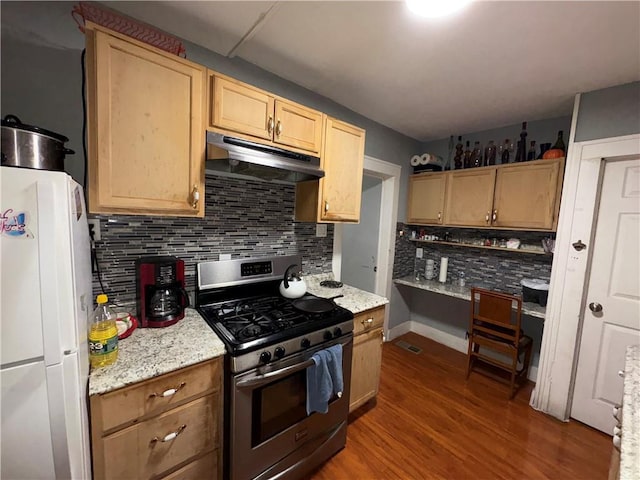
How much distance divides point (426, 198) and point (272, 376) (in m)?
2.52

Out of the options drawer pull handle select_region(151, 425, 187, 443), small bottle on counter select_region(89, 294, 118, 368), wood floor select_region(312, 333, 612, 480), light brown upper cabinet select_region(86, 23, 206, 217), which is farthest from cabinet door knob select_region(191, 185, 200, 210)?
wood floor select_region(312, 333, 612, 480)

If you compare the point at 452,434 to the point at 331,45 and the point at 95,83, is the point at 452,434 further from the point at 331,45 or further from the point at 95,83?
the point at 95,83

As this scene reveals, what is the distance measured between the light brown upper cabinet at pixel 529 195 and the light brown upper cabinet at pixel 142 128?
2.55 m

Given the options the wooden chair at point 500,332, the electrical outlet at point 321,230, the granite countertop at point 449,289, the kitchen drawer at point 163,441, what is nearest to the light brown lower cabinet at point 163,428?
the kitchen drawer at point 163,441

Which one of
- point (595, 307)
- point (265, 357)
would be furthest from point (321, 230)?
point (595, 307)

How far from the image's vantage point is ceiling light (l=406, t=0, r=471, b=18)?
1.10 metres

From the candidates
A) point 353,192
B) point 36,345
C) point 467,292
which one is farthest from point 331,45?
point 467,292

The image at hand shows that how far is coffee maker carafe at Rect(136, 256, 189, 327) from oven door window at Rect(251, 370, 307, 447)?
0.59 metres

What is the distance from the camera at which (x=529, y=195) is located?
2.29m

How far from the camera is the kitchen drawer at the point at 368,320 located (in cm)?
177

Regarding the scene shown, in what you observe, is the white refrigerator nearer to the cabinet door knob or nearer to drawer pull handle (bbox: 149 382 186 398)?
drawer pull handle (bbox: 149 382 186 398)

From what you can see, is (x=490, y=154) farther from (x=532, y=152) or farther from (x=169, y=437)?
(x=169, y=437)

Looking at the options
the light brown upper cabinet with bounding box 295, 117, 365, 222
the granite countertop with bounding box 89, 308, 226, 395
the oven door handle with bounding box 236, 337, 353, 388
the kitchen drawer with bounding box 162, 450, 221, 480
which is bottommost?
the kitchen drawer with bounding box 162, 450, 221, 480

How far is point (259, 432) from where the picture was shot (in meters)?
1.30
